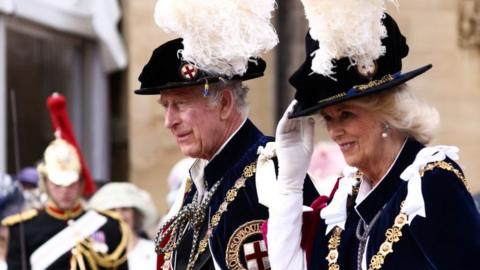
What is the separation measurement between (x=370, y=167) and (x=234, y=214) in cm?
73

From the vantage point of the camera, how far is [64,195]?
695cm

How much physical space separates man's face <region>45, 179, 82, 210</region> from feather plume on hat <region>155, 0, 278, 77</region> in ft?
8.19

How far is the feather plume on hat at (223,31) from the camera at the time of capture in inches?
177

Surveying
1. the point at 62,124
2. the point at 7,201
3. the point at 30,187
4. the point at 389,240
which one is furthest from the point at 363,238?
the point at 30,187

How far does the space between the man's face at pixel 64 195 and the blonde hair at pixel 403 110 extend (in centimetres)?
328

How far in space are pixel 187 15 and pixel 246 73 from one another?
276 millimetres

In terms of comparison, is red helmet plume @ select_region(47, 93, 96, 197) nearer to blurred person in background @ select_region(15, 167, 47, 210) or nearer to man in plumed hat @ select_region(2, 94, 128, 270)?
man in plumed hat @ select_region(2, 94, 128, 270)

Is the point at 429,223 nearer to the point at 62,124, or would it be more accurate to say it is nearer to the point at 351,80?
the point at 351,80

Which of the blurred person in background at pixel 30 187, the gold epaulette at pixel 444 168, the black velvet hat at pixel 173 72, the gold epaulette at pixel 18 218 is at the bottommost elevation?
the blurred person in background at pixel 30 187

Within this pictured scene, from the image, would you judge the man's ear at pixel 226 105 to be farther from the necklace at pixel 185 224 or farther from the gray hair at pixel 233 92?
the necklace at pixel 185 224

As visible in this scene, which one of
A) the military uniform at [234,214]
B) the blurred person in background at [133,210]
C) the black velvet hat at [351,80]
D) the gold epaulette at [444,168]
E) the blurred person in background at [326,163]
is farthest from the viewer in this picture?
the blurred person in background at [326,163]

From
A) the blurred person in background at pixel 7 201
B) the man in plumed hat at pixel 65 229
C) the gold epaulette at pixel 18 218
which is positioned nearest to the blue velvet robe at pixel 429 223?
the man in plumed hat at pixel 65 229

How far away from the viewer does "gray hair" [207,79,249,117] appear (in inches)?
182

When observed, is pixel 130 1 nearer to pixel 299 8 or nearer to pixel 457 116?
pixel 299 8
